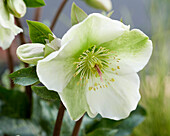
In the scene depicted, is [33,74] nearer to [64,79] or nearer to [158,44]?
[64,79]

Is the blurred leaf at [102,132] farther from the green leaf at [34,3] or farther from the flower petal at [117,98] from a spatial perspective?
the green leaf at [34,3]

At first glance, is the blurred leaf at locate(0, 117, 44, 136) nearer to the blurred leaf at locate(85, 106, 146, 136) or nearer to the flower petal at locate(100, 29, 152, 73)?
the blurred leaf at locate(85, 106, 146, 136)

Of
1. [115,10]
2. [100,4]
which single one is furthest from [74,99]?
[115,10]

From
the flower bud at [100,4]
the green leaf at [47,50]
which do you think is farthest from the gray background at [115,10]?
the green leaf at [47,50]

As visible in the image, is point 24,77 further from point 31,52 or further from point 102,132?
point 102,132

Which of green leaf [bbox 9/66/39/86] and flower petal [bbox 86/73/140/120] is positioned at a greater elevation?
green leaf [bbox 9/66/39/86]

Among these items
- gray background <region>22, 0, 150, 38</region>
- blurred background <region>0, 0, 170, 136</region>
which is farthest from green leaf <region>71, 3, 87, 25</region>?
gray background <region>22, 0, 150, 38</region>

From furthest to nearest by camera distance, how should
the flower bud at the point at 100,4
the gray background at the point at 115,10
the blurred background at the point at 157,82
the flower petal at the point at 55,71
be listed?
the gray background at the point at 115,10 < the blurred background at the point at 157,82 < the flower bud at the point at 100,4 < the flower petal at the point at 55,71
